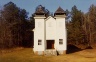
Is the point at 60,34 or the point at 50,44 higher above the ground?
the point at 60,34

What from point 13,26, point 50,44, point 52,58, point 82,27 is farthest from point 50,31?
point 82,27

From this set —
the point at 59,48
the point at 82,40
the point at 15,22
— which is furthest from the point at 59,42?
the point at 82,40

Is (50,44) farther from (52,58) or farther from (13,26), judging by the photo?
(13,26)

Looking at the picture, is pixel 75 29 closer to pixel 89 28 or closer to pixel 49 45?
pixel 89 28

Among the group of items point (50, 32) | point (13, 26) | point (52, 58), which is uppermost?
point (13, 26)

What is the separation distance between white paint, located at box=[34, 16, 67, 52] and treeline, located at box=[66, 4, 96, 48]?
2099 cm

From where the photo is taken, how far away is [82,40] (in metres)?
66.8

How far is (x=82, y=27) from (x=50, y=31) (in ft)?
89.3

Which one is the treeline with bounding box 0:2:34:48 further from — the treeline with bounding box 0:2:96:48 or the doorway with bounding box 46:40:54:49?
the doorway with bounding box 46:40:54:49

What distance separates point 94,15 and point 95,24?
325 centimetres

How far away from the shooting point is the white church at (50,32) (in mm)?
41594

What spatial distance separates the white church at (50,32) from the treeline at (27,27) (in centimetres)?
1751

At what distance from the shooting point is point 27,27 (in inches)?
2530

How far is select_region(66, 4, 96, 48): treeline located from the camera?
63.6m
